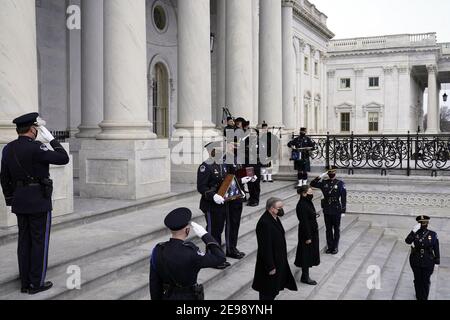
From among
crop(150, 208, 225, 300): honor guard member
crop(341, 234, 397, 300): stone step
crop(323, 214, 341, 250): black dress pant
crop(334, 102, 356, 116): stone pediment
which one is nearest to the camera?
crop(150, 208, 225, 300): honor guard member

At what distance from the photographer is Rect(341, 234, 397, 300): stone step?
8641 millimetres

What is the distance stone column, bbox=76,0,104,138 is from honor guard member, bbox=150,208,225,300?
10444mm

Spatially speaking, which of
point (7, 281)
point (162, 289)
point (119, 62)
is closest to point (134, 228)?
point (7, 281)

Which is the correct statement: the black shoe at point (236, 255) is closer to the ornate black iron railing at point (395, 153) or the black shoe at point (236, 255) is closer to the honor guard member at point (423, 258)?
the honor guard member at point (423, 258)

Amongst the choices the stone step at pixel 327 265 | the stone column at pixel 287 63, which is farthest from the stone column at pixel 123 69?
the stone column at pixel 287 63

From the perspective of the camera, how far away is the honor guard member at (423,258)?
9359 millimetres

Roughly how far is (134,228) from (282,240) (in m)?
3.24

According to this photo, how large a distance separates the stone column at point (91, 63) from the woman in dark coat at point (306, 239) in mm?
7499

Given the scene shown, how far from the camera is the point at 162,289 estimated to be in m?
4.16

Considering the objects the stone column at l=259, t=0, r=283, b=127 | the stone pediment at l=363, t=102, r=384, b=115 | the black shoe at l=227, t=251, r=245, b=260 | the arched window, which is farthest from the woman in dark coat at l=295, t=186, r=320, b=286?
the stone pediment at l=363, t=102, r=384, b=115

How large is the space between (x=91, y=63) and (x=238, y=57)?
450 centimetres

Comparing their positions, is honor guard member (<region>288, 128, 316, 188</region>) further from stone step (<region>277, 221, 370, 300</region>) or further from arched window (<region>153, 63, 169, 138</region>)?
arched window (<region>153, 63, 169, 138</region>)
